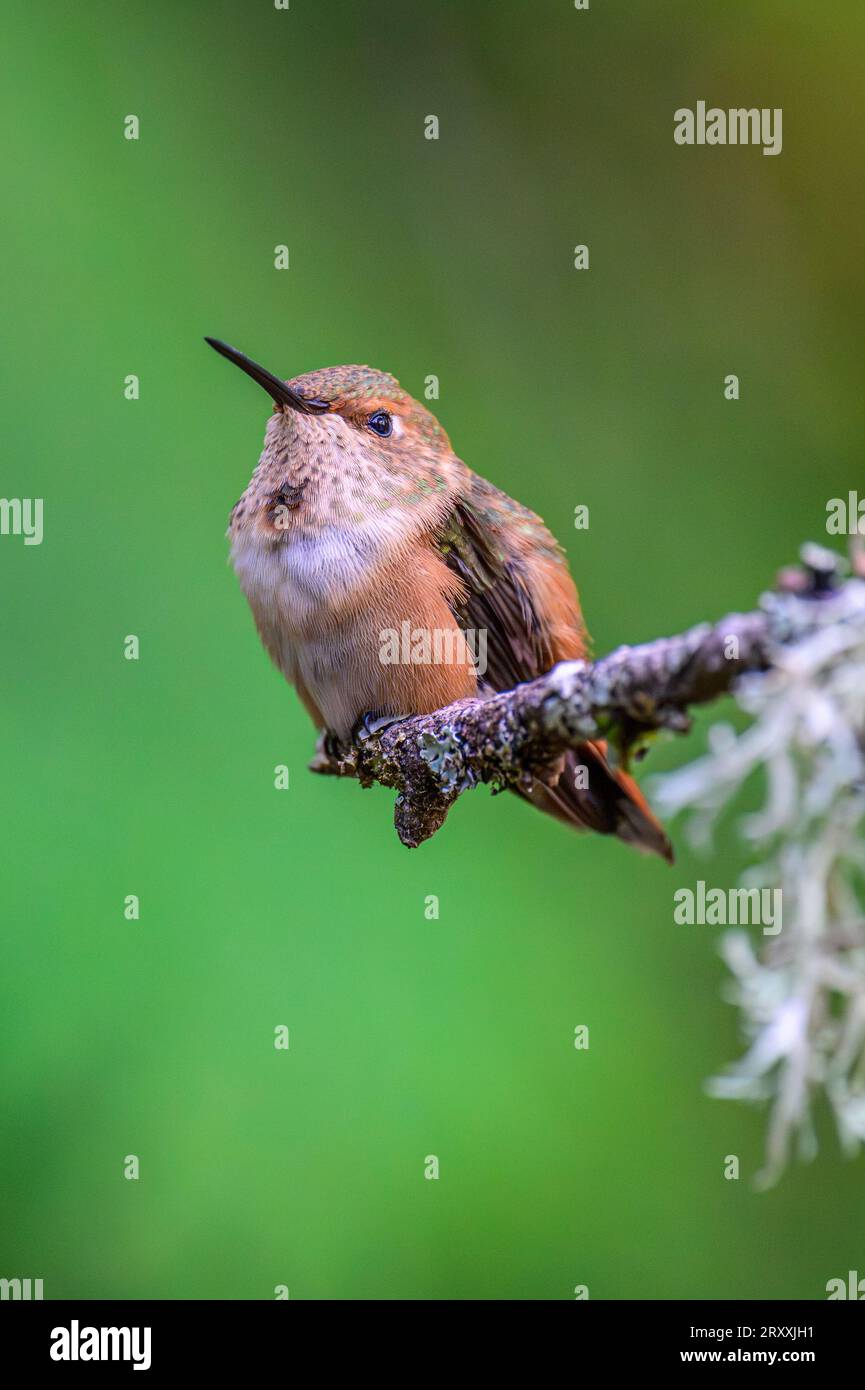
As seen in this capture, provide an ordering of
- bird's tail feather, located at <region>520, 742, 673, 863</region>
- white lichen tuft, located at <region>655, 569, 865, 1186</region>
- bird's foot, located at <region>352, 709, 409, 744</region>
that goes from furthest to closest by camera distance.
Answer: bird's tail feather, located at <region>520, 742, 673, 863</region> → bird's foot, located at <region>352, 709, 409, 744</region> → white lichen tuft, located at <region>655, 569, 865, 1186</region>

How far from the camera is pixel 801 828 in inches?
42.6

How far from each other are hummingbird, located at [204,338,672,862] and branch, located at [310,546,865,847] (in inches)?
11.5

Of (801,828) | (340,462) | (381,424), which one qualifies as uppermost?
(381,424)

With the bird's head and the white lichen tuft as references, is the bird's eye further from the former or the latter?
the white lichen tuft

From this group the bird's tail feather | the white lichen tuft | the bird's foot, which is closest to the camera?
the white lichen tuft

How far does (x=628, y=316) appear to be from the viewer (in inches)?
166

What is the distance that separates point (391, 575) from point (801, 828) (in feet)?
3.96

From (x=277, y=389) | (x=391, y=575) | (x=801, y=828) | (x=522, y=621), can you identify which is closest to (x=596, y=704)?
(x=801, y=828)

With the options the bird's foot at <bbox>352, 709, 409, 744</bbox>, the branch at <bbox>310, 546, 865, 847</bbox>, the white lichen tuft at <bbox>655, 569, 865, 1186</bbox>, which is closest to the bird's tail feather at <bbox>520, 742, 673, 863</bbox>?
the bird's foot at <bbox>352, 709, 409, 744</bbox>

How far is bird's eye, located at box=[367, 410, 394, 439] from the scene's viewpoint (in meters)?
2.38

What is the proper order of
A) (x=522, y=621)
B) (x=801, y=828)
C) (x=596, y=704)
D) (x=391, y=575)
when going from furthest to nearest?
(x=522, y=621) → (x=391, y=575) → (x=596, y=704) → (x=801, y=828)

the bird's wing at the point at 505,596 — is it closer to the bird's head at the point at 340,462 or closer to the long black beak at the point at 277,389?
the bird's head at the point at 340,462

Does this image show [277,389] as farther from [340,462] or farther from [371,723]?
[371,723]

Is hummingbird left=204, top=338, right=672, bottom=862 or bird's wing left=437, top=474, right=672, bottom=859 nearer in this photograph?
hummingbird left=204, top=338, right=672, bottom=862
